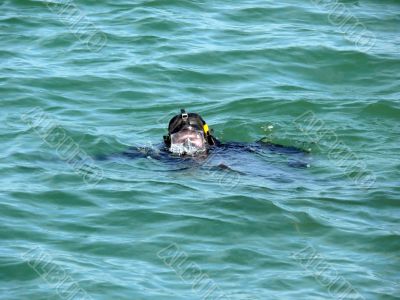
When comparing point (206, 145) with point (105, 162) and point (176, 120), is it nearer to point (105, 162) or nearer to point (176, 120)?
point (176, 120)

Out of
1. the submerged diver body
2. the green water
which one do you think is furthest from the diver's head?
the green water

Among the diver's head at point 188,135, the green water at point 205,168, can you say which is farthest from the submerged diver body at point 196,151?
the green water at point 205,168

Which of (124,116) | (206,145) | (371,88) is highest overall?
(371,88)

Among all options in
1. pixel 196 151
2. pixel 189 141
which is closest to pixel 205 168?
pixel 196 151

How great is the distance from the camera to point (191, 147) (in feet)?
40.5

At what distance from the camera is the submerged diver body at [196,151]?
40.2 ft

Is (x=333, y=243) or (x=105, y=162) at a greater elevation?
(x=105, y=162)

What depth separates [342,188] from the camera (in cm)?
1174

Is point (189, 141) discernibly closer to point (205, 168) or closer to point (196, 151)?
point (196, 151)

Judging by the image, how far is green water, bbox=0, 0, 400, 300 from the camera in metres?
9.35

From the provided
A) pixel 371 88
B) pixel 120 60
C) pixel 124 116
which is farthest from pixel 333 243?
pixel 120 60

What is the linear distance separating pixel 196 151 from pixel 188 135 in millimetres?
238

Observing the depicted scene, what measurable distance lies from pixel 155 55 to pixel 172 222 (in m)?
6.96

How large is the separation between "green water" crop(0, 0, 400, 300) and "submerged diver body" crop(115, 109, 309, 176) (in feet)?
0.53
